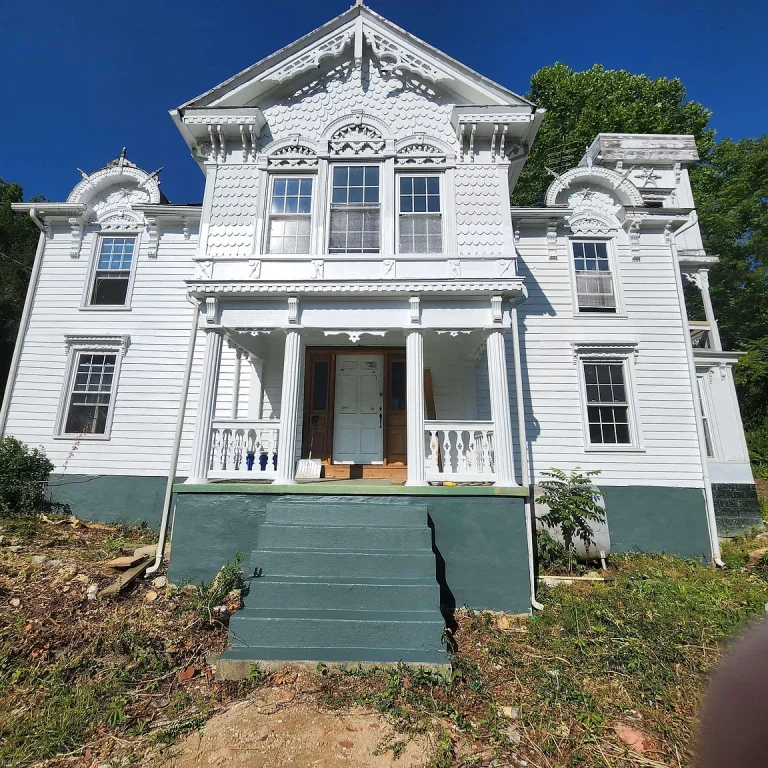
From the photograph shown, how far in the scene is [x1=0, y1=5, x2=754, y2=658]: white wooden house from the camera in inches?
273

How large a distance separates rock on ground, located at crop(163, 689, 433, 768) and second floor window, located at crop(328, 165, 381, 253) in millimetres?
6893

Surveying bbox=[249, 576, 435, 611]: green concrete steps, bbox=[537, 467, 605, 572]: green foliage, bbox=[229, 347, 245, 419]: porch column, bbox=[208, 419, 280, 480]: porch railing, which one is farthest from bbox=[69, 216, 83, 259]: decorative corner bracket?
bbox=[537, 467, 605, 572]: green foliage

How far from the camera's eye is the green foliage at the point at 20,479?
8703 mm

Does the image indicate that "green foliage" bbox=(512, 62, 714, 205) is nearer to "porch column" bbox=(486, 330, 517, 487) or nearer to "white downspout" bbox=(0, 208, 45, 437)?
"porch column" bbox=(486, 330, 517, 487)

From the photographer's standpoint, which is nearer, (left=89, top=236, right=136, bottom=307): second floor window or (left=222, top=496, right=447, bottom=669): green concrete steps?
(left=222, top=496, right=447, bottom=669): green concrete steps

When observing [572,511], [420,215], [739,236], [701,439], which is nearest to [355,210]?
[420,215]

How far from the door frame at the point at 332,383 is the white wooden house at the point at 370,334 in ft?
0.19

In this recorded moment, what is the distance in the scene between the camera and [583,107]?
23516 mm

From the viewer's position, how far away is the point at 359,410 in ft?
31.2

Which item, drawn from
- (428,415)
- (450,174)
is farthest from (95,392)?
(450,174)

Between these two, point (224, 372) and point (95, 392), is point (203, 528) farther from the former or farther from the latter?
point (95, 392)

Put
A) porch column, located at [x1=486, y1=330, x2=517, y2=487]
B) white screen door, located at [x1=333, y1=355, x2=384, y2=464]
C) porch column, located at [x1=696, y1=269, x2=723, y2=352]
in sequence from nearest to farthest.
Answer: porch column, located at [x1=486, y1=330, x2=517, y2=487], white screen door, located at [x1=333, y1=355, x2=384, y2=464], porch column, located at [x1=696, y1=269, x2=723, y2=352]

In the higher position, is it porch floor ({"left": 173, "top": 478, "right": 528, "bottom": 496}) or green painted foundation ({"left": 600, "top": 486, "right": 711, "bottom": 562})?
porch floor ({"left": 173, "top": 478, "right": 528, "bottom": 496})

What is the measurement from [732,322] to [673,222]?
15.1 m
